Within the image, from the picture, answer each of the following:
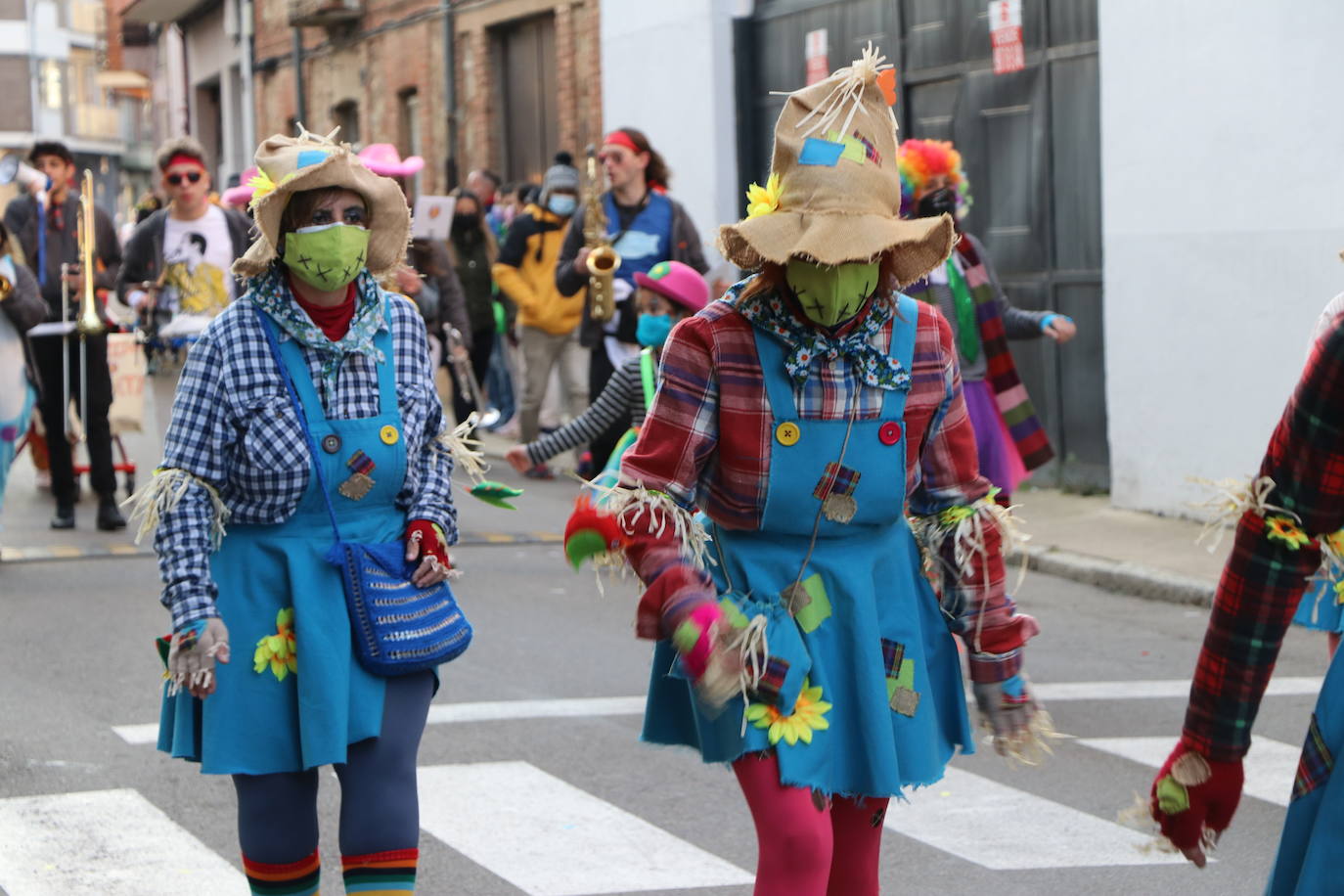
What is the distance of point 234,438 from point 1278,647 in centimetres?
211

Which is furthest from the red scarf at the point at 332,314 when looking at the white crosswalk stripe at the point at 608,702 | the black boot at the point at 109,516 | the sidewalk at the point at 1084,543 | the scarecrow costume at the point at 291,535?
the black boot at the point at 109,516

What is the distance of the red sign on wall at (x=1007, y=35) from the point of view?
12961 mm

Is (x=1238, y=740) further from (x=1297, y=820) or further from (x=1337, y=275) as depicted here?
(x=1337, y=275)

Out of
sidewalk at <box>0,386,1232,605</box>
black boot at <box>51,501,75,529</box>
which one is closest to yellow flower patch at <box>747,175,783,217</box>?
sidewalk at <box>0,386,1232,605</box>

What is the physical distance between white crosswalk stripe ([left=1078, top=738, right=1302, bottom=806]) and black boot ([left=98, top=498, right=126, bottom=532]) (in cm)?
647

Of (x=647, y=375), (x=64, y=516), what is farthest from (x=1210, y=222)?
(x=64, y=516)

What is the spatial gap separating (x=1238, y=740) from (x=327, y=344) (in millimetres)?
2019

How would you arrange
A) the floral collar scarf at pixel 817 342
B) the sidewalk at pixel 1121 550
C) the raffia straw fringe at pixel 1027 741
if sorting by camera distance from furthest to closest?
1. the sidewalk at pixel 1121 550
2. the raffia straw fringe at pixel 1027 741
3. the floral collar scarf at pixel 817 342

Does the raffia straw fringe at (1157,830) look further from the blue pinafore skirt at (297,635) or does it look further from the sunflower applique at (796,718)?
the blue pinafore skirt at (297,635)

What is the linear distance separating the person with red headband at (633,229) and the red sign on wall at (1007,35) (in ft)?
8.68

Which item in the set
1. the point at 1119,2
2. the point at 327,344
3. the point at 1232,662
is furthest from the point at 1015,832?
the point at 1119,2

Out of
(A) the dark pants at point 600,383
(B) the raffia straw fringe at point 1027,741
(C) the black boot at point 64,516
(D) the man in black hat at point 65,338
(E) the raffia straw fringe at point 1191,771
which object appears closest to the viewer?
(E) the raffia straw fringe at point 1191,771

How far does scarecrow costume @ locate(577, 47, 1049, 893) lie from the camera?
3.65 metres

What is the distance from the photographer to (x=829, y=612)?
3.75 m
